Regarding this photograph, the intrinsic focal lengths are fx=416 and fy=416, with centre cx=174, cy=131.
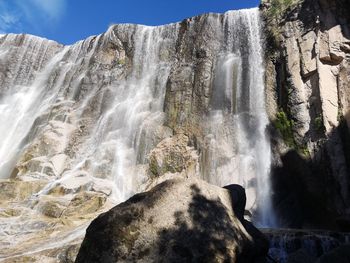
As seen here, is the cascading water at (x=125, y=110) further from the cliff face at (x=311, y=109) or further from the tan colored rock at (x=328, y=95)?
the tan colored rock at (x=328, y=95)

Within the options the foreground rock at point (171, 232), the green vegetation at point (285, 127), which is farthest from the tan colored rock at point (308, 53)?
the foreground rock at point (171, 232)

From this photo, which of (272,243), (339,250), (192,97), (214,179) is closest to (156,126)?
(192,97)

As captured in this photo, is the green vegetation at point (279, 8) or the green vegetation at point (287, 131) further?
the green vegetation at point (279, 8)

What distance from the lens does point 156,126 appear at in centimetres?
2334

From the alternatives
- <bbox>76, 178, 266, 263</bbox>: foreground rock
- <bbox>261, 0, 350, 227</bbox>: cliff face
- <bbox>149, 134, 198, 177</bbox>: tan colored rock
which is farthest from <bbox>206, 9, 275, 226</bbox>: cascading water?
<bbox>76, 178, 266, 263</bbox>: foreground rock

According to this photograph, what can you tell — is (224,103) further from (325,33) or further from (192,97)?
(325,33)

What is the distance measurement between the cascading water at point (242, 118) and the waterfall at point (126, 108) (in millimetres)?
54

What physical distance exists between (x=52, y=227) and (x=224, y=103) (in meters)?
11.7

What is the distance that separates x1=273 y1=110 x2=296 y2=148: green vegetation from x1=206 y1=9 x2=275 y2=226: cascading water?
75 cm

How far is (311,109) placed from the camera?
19.0m

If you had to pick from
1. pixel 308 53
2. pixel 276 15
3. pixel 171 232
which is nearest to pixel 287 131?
pixel 308 53

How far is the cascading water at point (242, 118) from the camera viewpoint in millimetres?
19359

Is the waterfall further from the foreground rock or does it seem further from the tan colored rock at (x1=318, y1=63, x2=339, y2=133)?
the foreground rock

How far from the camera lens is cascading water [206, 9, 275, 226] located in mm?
19359
